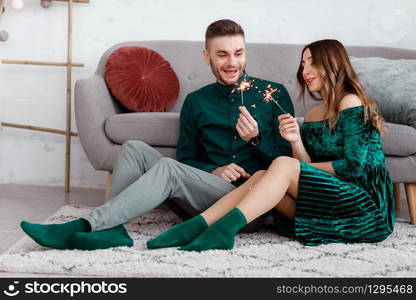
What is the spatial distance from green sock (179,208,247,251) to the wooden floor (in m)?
0.64

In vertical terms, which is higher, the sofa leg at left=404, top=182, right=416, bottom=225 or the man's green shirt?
the man's green shirt

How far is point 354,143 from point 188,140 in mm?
661

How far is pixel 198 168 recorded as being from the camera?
73.9 inches

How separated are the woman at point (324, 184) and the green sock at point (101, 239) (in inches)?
3.9

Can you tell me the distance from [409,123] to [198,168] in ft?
3.08

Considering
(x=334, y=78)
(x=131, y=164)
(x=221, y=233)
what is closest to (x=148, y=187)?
(x=131, y=164)

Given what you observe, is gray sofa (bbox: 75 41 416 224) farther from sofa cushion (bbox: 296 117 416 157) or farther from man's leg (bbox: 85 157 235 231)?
man's leg (bbox: 85 157 235 231)

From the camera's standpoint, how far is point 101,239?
1.52m

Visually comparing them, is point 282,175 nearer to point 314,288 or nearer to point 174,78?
point 314,288

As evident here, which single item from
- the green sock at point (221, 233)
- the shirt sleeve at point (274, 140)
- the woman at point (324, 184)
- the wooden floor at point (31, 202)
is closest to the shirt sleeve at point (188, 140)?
the shirt sleeve at point (274, 140)

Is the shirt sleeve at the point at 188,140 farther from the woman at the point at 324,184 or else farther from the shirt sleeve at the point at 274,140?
the woman at the point at 324,184

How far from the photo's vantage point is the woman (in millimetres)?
1559

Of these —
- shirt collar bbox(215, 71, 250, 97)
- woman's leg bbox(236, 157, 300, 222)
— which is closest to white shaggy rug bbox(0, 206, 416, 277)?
woman's leg bbox(236, 157, 300, 222)

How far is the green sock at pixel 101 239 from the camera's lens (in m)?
1.49
